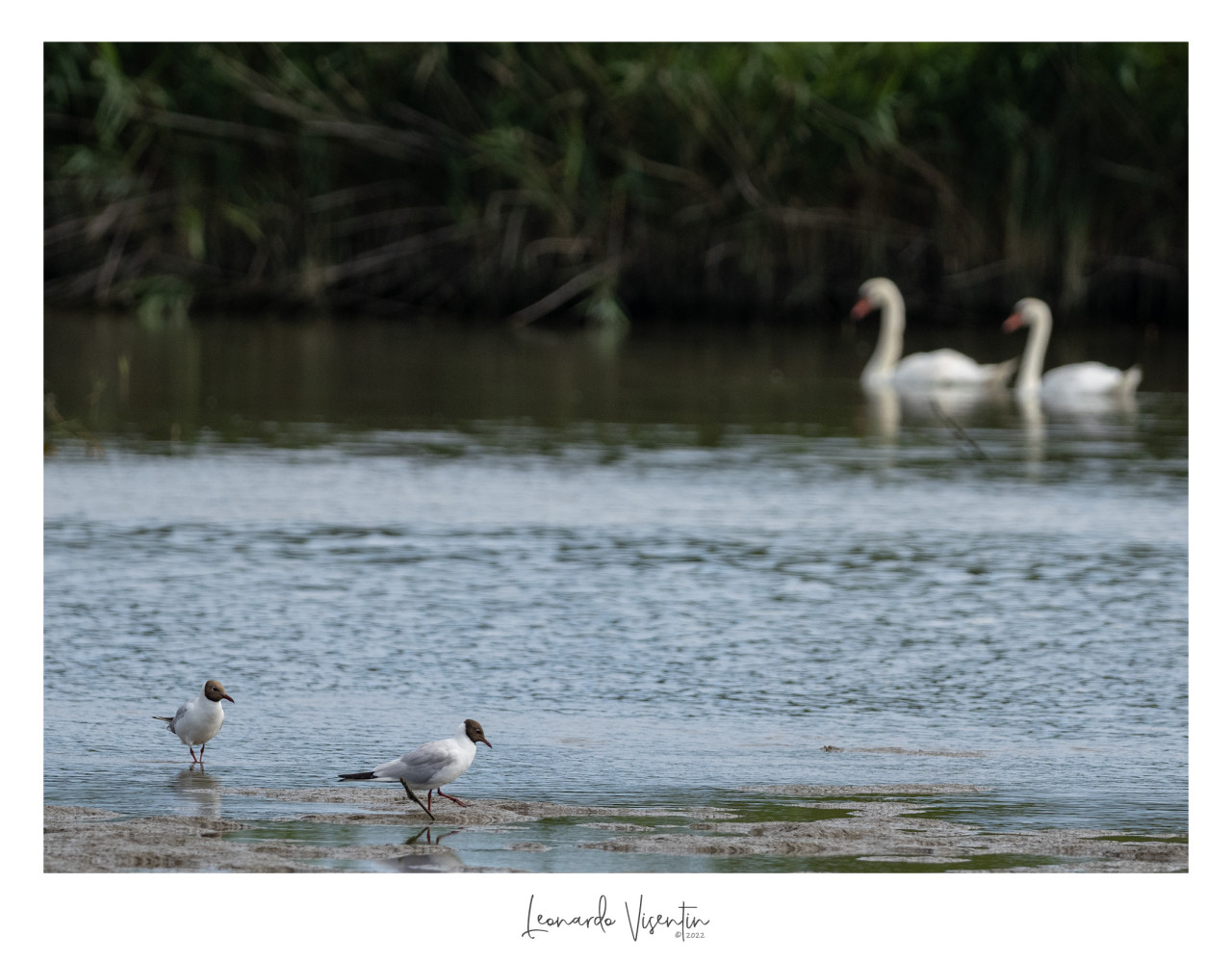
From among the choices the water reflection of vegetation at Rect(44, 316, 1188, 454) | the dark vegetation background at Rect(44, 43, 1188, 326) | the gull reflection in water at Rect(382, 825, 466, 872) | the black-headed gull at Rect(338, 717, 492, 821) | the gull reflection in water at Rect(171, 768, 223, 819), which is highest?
the dark vegetation background at Rect(44, 43, 1188, 326)

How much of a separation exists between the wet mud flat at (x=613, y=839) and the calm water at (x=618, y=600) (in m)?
0.12

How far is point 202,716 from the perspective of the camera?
20.7 feet

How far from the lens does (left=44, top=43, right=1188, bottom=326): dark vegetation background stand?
24438mm

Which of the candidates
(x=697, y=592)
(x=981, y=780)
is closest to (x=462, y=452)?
(x=697, y=592)

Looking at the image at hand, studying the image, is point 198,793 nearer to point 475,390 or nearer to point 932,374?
point 475,390

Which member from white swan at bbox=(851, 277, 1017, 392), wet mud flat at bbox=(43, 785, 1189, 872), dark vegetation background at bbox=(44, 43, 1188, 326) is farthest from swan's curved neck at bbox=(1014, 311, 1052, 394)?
wet mud flat at bbox=(43, 785, 1189, 872)

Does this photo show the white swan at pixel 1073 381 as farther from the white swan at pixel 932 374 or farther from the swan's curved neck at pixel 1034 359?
the white swan at pixel 932 374

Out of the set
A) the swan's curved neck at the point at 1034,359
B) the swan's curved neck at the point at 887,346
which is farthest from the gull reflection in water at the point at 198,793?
the swan's curved neck at the point at 887,346

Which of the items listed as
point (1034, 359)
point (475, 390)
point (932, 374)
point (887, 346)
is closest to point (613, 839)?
point (475, 390)

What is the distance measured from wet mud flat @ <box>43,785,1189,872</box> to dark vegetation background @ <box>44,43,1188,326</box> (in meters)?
18.8

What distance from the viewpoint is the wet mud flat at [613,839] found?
5.43 meters

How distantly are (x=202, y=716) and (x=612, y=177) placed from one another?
793 inches

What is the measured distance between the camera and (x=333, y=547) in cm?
1042

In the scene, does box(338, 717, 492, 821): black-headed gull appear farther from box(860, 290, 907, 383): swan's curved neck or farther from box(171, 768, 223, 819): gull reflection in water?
box(860, 290, 907, 383): swan's curved neck
